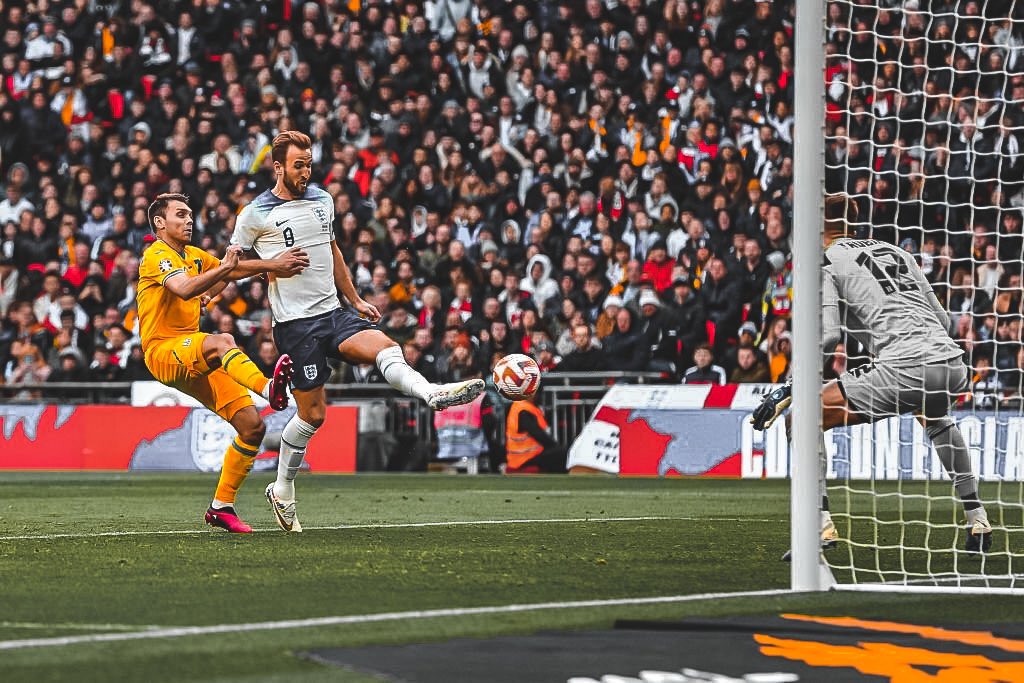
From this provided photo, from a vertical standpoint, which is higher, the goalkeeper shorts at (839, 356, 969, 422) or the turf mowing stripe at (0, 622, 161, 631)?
the goalkeeper shorts at (839, 356, 969, 422)

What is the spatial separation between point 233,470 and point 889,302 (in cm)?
373

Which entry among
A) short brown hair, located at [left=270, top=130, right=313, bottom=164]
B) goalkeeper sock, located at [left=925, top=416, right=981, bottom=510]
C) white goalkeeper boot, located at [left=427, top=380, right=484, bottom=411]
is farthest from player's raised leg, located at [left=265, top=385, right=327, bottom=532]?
goalkeeper sock, located at [left=925, top=416, right=981, bottom=510]

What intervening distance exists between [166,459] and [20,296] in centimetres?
387

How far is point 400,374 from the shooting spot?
852cm

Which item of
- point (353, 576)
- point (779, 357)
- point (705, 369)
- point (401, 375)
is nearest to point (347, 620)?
point (353, 576)

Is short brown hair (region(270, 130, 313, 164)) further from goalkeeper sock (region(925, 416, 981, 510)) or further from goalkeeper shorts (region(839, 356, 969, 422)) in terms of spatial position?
goalkeeper sock (region(925, 416, 981, 510))

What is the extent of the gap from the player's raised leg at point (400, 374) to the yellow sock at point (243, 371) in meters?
0.49

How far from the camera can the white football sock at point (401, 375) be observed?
330 inches

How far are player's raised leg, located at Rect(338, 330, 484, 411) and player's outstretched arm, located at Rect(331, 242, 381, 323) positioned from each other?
325 mm

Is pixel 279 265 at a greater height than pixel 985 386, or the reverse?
pixel 279 265

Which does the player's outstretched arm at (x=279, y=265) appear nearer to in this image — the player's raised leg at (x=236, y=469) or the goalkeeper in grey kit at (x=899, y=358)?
the player's raised leg at (x=236, y=469)

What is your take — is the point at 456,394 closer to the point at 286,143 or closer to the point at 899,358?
the point at 286,143

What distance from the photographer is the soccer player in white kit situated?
8867 mm

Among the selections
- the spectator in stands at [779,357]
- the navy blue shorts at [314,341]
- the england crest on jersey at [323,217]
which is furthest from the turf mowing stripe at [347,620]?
the spectator in stands at [779,357]
